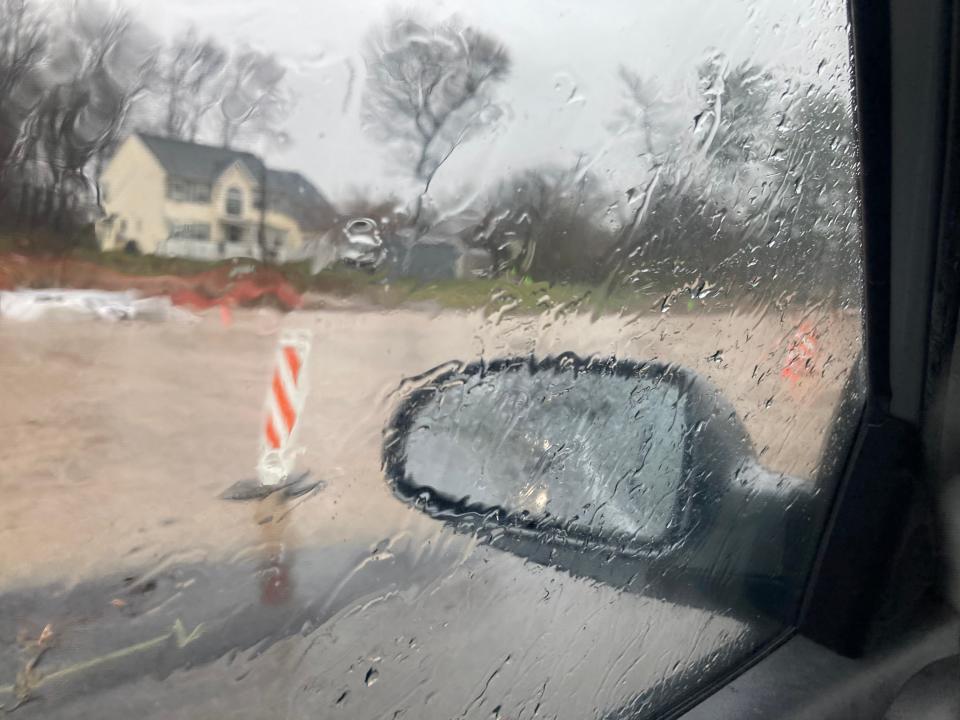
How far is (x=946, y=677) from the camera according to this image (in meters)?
3.15

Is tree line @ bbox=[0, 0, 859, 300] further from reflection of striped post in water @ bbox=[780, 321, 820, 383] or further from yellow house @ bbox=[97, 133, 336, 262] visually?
reflection of striped post in water @ bbox=[780, 321, 820, 383]

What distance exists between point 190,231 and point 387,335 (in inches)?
18.7

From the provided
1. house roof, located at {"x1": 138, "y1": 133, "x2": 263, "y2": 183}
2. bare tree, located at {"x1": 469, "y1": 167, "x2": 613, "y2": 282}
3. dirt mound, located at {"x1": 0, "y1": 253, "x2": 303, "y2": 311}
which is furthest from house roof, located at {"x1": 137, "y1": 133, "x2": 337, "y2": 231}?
bare tree, located at {"x1": 469, "y1": 167, "x2": 613, "y2": 282}

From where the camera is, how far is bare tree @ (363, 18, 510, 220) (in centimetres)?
165

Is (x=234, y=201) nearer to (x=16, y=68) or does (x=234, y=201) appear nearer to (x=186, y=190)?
(x=186, y=190)

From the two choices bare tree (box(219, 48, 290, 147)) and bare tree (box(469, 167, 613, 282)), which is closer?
bare tree (box(219, 48, 290, 147))

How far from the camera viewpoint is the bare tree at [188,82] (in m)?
1.42

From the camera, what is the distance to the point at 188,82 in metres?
1.44

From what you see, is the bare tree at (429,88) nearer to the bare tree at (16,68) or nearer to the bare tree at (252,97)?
the bare tree at (252,97)

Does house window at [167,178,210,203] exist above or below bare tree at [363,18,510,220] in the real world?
below

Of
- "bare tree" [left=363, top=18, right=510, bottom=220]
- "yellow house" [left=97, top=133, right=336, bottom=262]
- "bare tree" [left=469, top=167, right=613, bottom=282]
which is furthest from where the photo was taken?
"bare tree" [left=469, top=167, right=613, bottom=282]

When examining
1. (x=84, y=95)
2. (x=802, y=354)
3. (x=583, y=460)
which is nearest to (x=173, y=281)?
(x=84, y=95)

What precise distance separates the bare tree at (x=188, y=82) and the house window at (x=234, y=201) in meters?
0.11

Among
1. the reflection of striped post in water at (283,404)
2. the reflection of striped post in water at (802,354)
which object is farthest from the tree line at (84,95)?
the reflection of striped post in water at (802,354)
